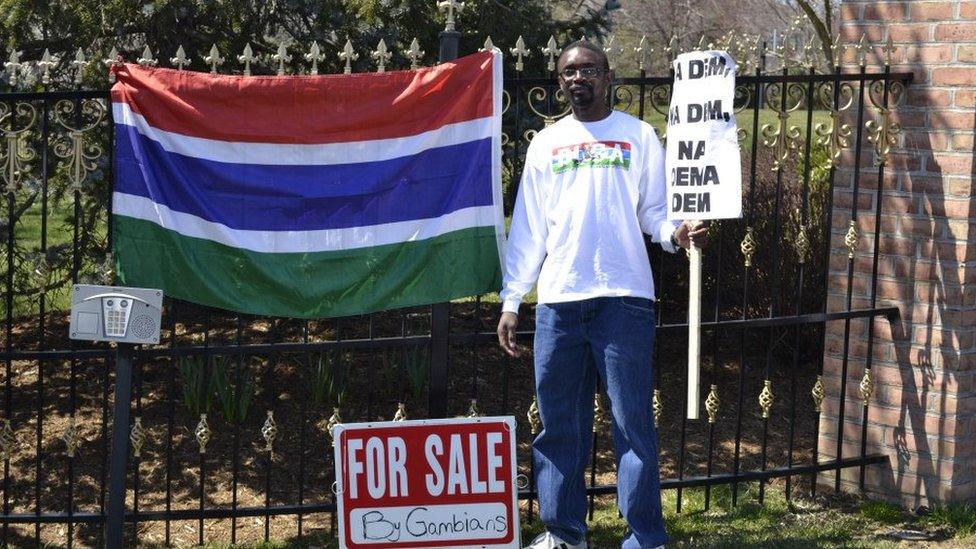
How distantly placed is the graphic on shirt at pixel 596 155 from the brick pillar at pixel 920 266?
1718 mm

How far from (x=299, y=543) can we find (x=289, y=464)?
108 centimetres

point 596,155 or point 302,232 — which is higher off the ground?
point 596,155

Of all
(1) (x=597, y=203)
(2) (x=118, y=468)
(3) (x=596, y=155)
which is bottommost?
(2) (x=118, y=468)

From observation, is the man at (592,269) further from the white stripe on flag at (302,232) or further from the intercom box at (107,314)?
the intercom box at (107,314)

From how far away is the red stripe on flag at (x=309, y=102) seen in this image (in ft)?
15.9

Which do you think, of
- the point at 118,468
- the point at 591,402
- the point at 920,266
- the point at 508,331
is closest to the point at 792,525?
the point at 920,266

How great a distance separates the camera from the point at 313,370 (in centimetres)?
705

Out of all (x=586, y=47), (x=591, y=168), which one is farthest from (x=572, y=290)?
(x=586, y=47)

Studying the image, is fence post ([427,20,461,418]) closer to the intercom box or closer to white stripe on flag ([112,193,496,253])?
white stripe on flag ([112,193,496,253])

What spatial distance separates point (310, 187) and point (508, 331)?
931 mm

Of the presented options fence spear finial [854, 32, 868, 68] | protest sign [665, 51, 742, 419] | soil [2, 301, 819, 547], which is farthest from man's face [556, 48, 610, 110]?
fence spear finial [854, 32, 868, 68]

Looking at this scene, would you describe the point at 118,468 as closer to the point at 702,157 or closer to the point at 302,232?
the point at 302,232

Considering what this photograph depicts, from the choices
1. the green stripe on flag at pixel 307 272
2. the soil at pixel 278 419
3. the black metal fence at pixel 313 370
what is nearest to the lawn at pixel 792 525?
the black metal fence at pixel 313 370

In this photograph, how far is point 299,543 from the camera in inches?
216
